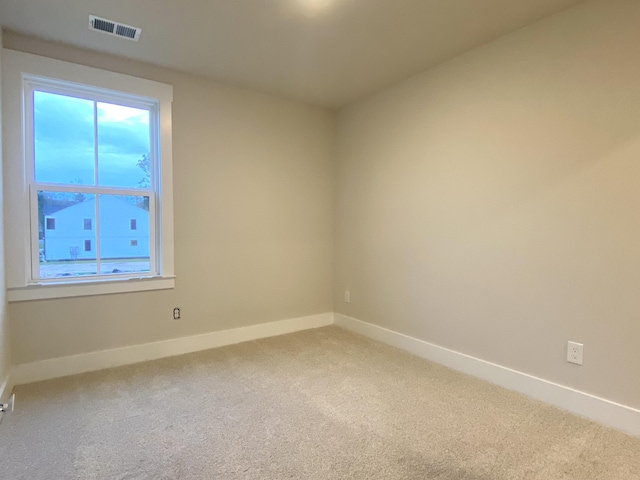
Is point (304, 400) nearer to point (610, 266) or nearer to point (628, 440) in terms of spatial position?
point (628, 440)

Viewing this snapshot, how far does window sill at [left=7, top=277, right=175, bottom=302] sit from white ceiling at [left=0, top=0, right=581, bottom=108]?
5.62 ft

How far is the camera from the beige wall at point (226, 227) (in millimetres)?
2680

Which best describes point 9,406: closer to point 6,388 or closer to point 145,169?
point 6,388

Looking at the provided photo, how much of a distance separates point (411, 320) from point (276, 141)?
2.12m

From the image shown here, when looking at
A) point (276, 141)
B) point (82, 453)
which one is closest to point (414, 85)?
point (276, 141)

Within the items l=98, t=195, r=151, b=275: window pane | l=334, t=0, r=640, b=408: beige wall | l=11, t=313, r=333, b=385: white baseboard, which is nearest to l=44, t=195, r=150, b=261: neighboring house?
l=98, t=195, r=151, b=275: window pane

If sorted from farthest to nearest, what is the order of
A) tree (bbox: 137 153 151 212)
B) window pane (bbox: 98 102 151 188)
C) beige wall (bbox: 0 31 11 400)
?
tree (bbox: 137 153 151 212) → window pane (bbox: 98 102 151 188) → beige wall (bbox: 0 31 11 400)

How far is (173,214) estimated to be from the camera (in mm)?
3033

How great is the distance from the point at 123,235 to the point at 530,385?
10.3 feet

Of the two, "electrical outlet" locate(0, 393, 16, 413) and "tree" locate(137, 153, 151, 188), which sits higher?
"tree" locate(137, 153, 151, 188)

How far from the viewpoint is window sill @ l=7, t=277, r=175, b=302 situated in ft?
8.19

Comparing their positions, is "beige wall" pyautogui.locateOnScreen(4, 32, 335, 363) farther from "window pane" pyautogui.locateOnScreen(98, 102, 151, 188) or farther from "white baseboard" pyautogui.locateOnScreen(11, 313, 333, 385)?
"window pane" pyautogui.locateOnScreen(98, 102, 151, 188)

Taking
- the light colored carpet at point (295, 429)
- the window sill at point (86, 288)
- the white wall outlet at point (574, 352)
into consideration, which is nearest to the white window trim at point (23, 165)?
the window sill at point (86, 288)

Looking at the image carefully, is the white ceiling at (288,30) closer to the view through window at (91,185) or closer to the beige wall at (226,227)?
the beige wall at (226,227)
